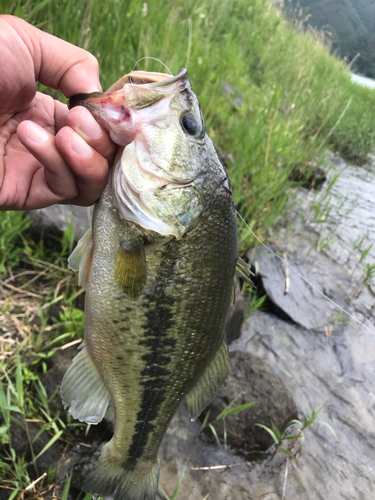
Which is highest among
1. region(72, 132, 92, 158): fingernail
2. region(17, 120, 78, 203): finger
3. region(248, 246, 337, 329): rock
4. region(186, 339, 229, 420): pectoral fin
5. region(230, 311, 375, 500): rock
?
region(72, 132, 92, 158): fingernail

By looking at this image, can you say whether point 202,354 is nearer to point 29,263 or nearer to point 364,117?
point 29,263

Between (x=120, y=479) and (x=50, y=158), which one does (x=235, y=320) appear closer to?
(x=120, y=479)

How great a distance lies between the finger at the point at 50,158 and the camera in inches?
48.3

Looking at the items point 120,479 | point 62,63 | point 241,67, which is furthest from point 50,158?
point 241,67

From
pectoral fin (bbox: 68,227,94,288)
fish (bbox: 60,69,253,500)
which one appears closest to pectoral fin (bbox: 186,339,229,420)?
fish (bbox: 60,69,253,500)

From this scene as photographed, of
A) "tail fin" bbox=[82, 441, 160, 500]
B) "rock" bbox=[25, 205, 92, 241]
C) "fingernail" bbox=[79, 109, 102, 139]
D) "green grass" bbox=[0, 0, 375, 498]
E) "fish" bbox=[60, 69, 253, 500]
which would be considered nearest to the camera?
"fingernail" bbox=[79, 109, 102, 139]

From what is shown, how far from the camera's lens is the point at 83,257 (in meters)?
1.52

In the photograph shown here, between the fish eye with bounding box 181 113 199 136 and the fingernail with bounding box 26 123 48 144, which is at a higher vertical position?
the fish eye with bounding box 181 113 199 136

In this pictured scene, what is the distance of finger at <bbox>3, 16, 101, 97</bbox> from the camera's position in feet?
5.08

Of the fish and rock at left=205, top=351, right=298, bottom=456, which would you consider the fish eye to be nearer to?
the fish

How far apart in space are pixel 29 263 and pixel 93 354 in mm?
1827

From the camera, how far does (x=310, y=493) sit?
105 inches

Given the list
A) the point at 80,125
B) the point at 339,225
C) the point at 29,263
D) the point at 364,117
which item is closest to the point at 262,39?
the point at 364,117

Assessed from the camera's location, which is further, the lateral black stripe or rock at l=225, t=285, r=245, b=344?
rock at l=225, t=285, r=245, b=344
